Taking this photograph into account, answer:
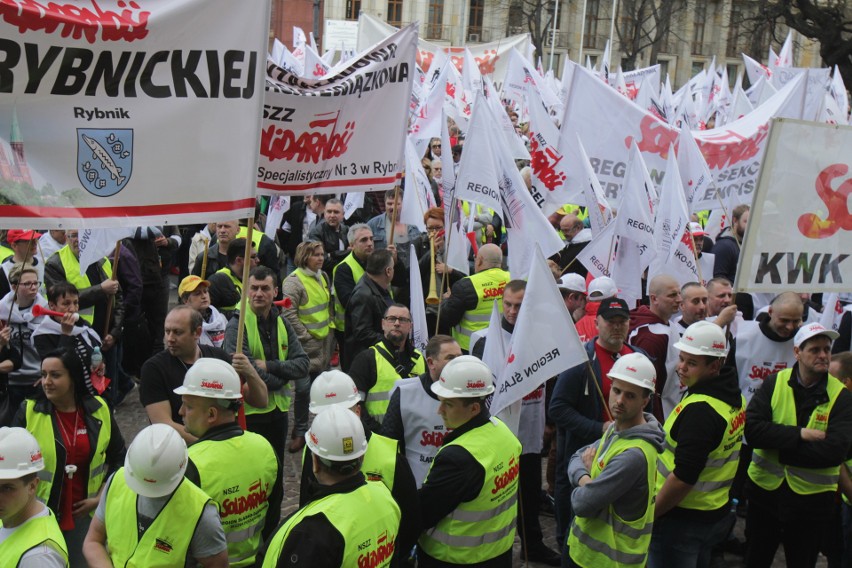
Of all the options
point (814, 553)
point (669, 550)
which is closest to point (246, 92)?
point (669, 550)

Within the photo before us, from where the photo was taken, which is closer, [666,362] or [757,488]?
[757,488]

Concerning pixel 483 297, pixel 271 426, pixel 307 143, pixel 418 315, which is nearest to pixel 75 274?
pixel 271 426

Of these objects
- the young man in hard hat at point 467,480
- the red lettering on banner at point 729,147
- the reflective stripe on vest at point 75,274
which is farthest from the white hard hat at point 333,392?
the red lettering on banner at point 729,147

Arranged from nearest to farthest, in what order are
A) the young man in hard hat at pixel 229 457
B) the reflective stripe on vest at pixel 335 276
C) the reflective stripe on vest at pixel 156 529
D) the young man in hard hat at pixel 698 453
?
the reflective stripe on vest at pixel 156 529 → the young man in hard hat at pixel 229 457 → the young man in hard hat at pixel 698 453 → the reflective stripe on vest at pixel 335 276

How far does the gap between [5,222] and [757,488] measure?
4.29m

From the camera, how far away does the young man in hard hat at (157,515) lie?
3.53 m

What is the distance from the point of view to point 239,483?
4.11 metres

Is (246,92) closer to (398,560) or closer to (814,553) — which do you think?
(398,560)

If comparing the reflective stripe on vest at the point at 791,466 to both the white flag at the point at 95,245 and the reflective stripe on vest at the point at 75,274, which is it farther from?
the reflective stripe on vest at the point at 75,274

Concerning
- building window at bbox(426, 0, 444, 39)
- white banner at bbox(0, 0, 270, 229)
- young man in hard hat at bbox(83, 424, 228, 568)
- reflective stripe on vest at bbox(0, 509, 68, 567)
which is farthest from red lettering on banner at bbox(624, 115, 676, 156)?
building window at bbox(426, 0, 444, 39)

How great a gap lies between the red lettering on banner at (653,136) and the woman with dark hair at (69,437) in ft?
20.7

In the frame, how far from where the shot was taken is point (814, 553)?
17.5ft

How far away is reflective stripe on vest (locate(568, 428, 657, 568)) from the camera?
426 centimetres

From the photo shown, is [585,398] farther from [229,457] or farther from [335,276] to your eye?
[335,276]
